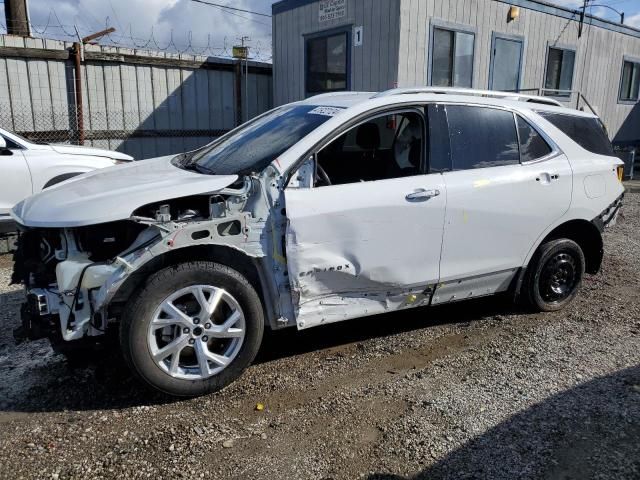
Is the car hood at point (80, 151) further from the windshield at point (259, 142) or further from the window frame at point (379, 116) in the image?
the window frame at point (379, 116)

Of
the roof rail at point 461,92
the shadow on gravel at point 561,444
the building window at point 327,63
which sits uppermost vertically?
the building window at point 327,63

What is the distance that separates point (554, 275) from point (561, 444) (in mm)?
2065

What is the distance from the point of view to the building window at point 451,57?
10.2 metres

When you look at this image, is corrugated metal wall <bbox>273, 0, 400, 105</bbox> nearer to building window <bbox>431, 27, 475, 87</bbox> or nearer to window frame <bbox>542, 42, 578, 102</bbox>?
building window <bbox>431, 27, 475, 87</bbox>

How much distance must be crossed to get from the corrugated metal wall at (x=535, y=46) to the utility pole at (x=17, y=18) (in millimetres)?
7169

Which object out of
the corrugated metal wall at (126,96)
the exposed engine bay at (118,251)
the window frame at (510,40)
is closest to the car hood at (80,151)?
the corrugated metal wall at (126,96)

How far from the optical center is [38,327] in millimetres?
3188

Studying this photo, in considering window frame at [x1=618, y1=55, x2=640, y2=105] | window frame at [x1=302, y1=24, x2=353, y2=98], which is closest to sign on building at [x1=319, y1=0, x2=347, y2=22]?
window frame at [x1=302, y1=24, x2=353, y2=98]

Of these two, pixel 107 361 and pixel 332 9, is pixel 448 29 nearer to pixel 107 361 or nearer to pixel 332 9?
pixel 332 9

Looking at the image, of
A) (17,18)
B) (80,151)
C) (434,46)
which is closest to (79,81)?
(17,18)

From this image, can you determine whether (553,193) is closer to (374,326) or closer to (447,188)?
(447,188)

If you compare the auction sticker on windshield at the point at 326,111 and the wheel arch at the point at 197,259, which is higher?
the auction sticker on windshield at the point at 326,111

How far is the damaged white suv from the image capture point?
3.17m

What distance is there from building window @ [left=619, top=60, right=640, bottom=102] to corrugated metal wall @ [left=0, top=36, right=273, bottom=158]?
10265 millimetres
